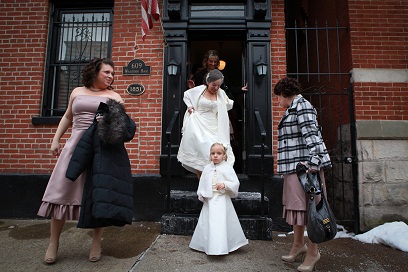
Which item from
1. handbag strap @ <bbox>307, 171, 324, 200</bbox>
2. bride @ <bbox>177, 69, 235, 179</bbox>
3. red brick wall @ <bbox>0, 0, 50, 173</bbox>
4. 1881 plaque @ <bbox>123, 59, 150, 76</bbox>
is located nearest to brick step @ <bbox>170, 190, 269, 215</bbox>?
bride @ <bbox>177, 69, 235, 179</bbox>

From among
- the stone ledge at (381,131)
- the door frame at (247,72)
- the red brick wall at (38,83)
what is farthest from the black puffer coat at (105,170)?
the stone ledge at (381,131)

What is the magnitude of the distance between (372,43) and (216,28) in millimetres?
2584

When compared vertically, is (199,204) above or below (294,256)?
above

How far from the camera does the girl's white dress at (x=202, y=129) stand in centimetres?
384

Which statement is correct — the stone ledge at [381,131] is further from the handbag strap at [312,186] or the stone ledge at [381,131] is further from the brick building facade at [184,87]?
the handbag strap at [312,186]

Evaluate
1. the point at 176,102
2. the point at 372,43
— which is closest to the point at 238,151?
the point at 176,102

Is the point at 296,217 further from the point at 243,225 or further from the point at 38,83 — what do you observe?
the point at 38,83

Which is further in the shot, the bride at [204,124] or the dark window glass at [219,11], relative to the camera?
the dark window glass at [219,11]

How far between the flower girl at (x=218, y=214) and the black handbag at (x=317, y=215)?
832 millimetres

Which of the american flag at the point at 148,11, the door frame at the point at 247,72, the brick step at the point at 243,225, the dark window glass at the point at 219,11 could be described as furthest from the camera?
the dark window glass at the point at 219,11

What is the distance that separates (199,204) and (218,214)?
0.87 meters

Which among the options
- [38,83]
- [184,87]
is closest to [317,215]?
[184,87]

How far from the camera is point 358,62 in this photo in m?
4.71

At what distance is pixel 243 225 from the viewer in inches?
143
